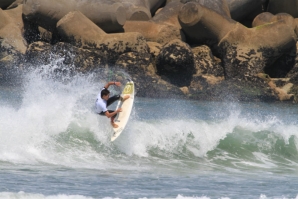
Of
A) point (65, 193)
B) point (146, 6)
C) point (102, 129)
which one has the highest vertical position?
point (146, 6)

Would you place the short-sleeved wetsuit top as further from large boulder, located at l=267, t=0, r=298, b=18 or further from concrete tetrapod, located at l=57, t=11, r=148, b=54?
large boulder, located at l=267, t=0, r=298, b=18

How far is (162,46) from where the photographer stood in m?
20.2

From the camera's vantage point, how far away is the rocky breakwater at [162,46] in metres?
19.4

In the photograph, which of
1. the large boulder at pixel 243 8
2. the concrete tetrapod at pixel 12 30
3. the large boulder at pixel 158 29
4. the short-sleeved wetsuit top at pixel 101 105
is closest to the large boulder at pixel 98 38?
the large boulder at pixel 158 29

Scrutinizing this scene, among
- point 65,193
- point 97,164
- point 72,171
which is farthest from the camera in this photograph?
point 97,164

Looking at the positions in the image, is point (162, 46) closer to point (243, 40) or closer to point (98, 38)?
point (98, 38)

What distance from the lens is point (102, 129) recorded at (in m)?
14.0

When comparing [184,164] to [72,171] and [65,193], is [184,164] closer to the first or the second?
[72,171]

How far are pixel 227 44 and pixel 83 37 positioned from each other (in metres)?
3.97

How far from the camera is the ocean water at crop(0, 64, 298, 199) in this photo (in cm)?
1065

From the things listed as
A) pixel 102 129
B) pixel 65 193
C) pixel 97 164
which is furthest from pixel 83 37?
pixel 65 193

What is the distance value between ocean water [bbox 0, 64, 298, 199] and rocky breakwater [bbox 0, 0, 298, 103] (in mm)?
1275

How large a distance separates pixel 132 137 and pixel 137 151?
43 centimetres

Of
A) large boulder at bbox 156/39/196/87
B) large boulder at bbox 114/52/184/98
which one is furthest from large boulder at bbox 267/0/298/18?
large boulder at bbox 114/52/184/98
